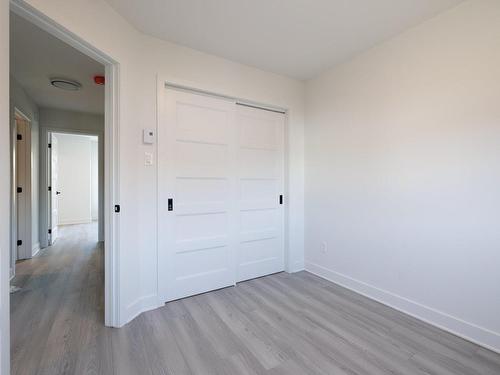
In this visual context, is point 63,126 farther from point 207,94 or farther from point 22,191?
point 207,94

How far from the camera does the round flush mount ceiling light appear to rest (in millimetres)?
3176

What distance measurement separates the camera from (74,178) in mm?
7145

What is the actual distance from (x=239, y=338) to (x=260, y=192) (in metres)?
1.63

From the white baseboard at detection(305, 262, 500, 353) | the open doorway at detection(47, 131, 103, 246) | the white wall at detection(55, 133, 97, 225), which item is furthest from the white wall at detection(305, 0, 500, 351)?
the white wall at detection(55, 133, 97, 225)

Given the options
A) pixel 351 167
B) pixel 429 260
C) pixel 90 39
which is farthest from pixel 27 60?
pixel 429 260

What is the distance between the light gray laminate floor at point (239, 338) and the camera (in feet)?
5.28

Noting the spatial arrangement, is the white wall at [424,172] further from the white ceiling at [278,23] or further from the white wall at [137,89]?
the white wall at [137,89]

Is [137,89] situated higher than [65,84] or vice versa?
[65,84]

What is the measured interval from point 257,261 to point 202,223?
92cm

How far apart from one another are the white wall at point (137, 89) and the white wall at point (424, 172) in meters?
1.34

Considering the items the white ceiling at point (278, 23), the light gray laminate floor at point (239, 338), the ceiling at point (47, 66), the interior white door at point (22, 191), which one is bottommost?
the light gray laminate floor at point (239, 338)

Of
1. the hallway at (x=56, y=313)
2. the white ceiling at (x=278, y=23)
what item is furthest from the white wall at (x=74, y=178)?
the white ceiling at (x=278, y=23)

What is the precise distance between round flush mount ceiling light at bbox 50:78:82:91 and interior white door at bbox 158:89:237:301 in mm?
1772

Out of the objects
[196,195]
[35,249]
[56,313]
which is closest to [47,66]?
[196,195]
